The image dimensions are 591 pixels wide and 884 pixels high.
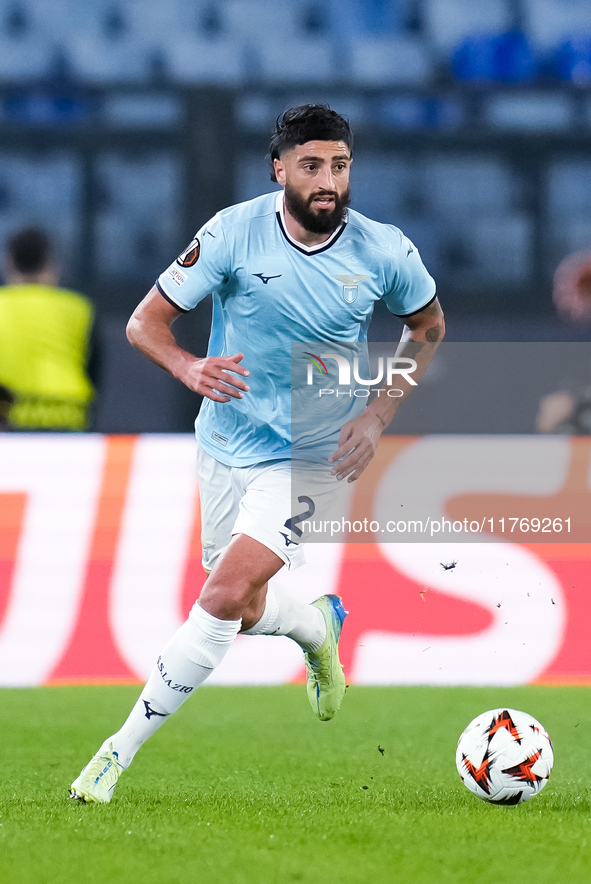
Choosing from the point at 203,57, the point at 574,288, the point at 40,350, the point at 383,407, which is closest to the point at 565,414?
the point at 574,288

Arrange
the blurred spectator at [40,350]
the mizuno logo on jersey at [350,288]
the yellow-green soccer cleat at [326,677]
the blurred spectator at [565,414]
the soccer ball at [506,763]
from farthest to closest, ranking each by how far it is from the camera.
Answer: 1. the blurred spectator at [40,350]
2. the blurred spectator at [565,414]
3. the yellow-green soccer cleat at [326,677]
4. the mizuno logo on jersey at [350,288]
5. the soccer ball at [506,763]

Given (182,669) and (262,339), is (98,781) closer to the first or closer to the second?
(182,669)

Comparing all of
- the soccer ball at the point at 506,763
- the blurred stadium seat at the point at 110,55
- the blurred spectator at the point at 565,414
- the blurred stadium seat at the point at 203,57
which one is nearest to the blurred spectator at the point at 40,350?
the blurred stadium seat at the point at 110,55

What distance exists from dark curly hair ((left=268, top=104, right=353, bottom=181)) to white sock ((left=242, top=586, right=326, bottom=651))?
1.43 m

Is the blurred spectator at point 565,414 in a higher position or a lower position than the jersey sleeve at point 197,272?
lower

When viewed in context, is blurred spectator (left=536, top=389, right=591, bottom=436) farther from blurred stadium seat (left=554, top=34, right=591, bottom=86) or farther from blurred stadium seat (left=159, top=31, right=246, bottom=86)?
blurred stadium seat (left=159, top=31, right=246, bottom=86)

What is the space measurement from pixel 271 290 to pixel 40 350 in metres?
2.90

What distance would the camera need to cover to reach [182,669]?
3.45 metres

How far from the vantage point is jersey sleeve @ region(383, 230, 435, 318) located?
3.73 metres

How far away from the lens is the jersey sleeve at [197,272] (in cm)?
352

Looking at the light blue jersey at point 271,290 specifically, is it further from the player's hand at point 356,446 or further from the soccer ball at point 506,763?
the soccer ball at point 506,763

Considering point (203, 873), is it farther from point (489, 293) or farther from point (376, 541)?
point (489, 293)

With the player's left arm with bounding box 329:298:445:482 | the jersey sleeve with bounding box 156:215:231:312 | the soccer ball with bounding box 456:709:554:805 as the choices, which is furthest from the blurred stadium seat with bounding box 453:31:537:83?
the soccer ball with bounding box 456:709:554:805

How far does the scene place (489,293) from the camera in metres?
6.77
